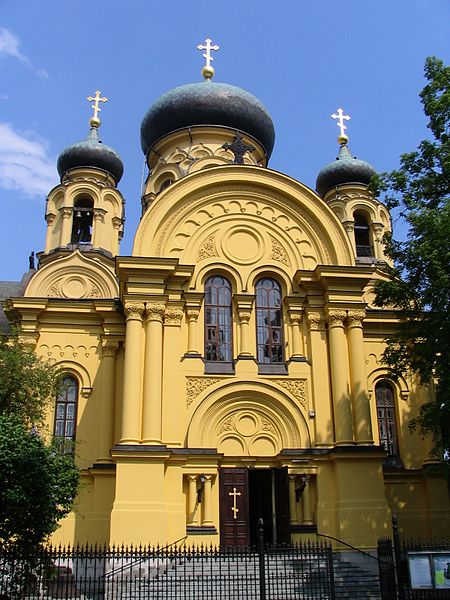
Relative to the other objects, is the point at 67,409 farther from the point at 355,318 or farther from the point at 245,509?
the point at 355,318

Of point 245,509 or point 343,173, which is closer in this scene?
point 245,509

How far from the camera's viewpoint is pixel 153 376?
19.1 metres

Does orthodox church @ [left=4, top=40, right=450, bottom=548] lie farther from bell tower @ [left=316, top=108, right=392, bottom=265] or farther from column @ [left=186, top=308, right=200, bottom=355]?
bell tower @ [left=316, top=108, right=392, bottom=265]

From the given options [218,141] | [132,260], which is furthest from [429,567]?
[218,141]

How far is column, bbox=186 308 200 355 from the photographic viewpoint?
20141 millimetres

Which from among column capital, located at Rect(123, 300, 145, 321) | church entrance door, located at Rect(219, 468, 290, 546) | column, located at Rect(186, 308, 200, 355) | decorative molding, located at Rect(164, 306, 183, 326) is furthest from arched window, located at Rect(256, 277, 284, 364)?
column capital, located at Rect(123, 300, 145, 321)

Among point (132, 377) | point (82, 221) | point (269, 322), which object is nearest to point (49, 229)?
point (82, 221)

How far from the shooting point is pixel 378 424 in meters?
22.9

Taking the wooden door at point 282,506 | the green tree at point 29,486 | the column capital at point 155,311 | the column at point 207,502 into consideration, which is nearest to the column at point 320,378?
the wooden door at point 282,506

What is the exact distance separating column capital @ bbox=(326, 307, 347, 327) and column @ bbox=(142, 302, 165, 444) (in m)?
5.00

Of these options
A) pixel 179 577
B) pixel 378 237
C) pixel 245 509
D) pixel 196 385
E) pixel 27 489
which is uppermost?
pixel 378 237

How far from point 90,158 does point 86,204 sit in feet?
6.79

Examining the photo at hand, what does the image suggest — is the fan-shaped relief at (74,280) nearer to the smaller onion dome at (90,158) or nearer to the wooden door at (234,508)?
the smaller onion dome at (90,158)

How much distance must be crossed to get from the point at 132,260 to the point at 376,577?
1063 centimetres
